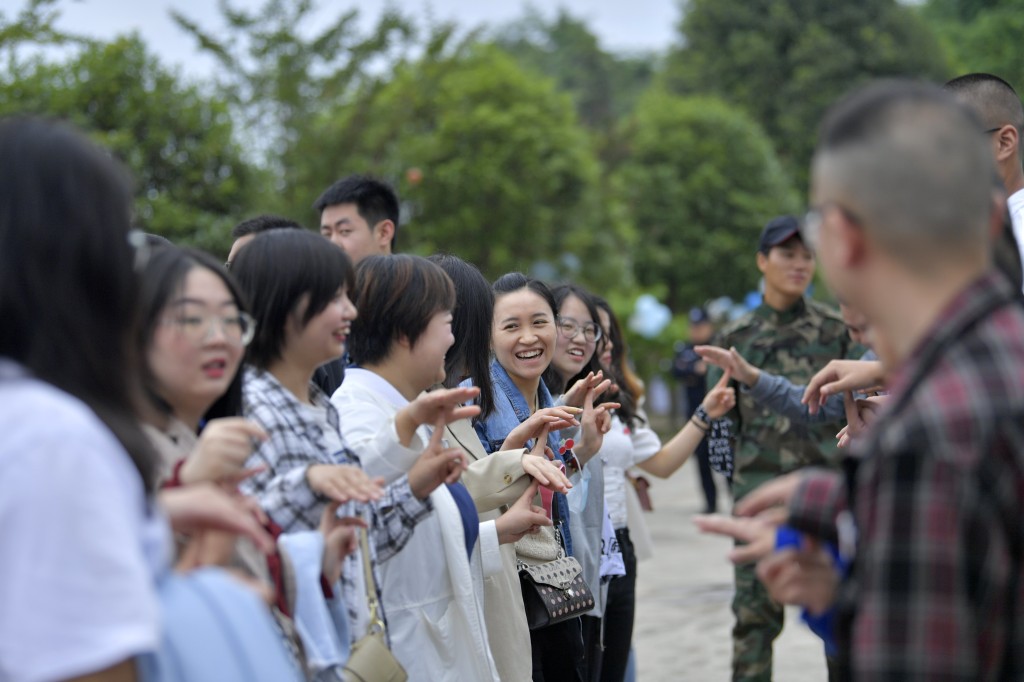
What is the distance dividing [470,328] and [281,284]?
132cm

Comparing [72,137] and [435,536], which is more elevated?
[72,137]

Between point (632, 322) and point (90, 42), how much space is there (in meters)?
13.1

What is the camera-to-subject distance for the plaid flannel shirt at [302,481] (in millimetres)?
2859

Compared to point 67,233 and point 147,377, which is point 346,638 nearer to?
point 147,377

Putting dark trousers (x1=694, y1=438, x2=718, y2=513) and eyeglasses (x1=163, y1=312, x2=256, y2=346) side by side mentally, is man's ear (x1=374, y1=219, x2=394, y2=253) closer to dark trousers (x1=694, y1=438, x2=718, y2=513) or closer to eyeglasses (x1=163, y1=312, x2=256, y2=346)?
eyeglasses (x1=163, y1=312, x2=256, y2=346)

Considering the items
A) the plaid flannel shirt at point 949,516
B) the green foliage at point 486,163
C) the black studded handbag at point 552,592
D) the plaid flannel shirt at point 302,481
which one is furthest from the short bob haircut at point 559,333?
the green foliage at point 486,163

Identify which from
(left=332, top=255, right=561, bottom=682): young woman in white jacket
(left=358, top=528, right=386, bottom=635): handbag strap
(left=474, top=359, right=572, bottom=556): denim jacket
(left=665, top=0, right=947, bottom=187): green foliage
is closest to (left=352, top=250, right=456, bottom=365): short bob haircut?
(left=332, top=255, right=561, bottom=682): young woman in white jacket

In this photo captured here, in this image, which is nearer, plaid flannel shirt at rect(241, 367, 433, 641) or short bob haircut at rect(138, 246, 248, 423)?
short bob haircut at rect(138, 246, 248, 423)

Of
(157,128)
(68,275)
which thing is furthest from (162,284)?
(157,128)

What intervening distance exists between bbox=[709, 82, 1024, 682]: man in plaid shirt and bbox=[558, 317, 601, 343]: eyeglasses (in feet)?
10.6

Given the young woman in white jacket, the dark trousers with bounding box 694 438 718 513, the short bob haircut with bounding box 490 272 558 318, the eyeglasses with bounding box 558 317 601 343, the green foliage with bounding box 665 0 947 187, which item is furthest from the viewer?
the green foliage with bounding box 665 0 947 187

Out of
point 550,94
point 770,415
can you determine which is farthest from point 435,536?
point 550,94

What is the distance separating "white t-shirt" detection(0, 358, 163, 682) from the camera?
1659mm

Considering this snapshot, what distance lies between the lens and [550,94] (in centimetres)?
2123
